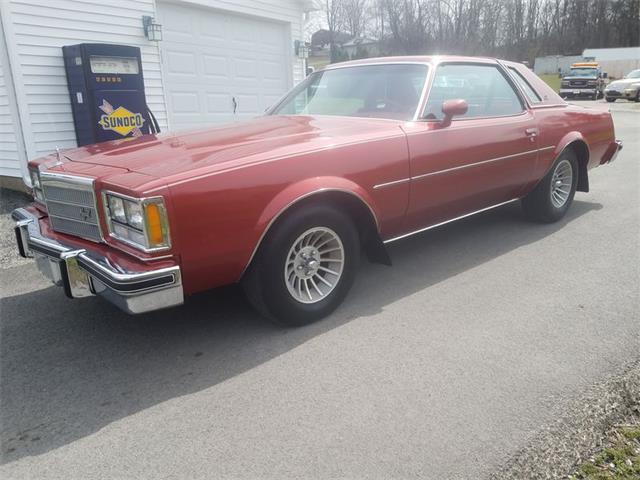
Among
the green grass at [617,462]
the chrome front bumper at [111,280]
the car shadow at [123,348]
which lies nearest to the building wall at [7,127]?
the car shadow at [123,348]

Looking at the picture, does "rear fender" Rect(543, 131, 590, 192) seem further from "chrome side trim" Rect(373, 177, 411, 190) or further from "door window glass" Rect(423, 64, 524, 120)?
"chrome side trim" Rect(373, 177, 411, 190)

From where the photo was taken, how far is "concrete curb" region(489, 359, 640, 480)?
1956mm

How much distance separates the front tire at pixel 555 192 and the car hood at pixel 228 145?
7.05 feet

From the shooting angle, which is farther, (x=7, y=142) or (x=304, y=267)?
(x=7, y=142)

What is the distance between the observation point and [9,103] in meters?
6.73

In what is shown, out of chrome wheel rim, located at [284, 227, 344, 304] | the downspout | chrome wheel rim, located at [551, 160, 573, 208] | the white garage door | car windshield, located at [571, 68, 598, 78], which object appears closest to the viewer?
chrome wheel rim, located at [284, 227, 344, 304]

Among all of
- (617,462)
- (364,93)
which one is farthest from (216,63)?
(617,462)

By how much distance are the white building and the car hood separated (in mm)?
2477

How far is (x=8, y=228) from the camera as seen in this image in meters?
5.55

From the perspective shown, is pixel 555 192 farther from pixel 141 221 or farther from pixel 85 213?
pixel 85 213

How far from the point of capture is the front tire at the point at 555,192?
4969mm

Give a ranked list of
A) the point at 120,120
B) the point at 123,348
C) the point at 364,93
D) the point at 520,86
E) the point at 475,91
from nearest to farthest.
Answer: the point at 123,348 → the point at 364,93 → the point at 475,91 → the point at 520,86 → the point at 120,120

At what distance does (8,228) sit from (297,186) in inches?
166

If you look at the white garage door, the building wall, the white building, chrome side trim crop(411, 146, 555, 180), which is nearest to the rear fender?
chrome side trim crop(411, 146, 555, 180)
